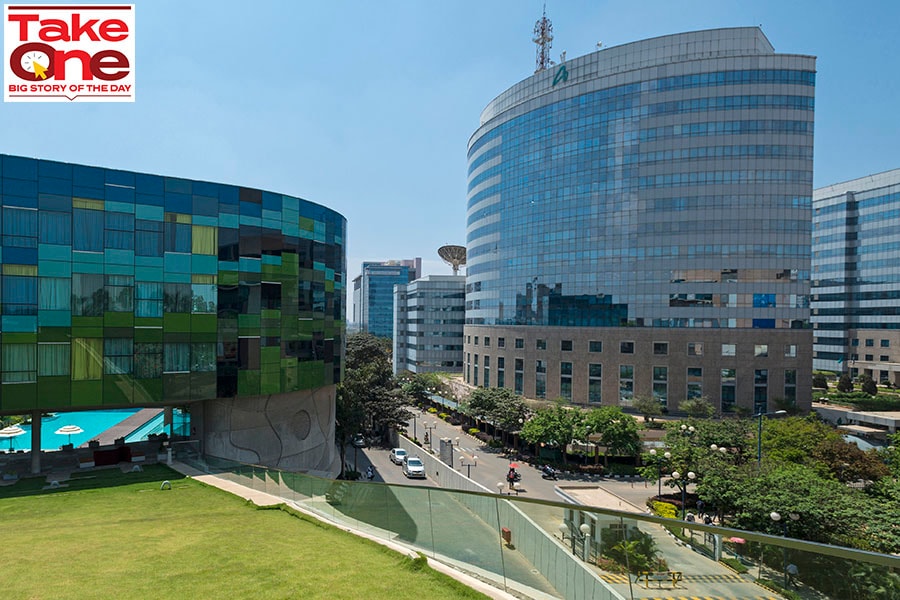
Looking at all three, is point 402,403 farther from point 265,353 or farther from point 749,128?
point 749,128

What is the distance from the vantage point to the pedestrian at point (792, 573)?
589 cm

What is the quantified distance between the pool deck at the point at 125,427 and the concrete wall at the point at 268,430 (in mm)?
24128

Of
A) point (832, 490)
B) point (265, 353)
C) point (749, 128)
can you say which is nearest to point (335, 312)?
point (265, 353)

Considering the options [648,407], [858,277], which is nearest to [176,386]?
[648,407]

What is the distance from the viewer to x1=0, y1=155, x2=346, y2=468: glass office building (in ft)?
79.4

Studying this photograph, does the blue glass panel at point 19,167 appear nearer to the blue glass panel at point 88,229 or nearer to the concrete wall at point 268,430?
the blue glass panel at point 88,229

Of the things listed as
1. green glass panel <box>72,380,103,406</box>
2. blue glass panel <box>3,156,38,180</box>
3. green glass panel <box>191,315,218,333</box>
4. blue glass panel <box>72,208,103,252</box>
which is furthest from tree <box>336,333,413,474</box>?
blue glass panel <box>3,156,38,180</box>

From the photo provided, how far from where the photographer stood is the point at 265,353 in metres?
30.2

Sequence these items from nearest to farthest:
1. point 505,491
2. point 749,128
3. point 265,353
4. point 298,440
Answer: point 265,353, point 298,440, point 505,491, point 749,128

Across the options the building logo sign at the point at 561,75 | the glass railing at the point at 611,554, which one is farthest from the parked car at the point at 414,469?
the building logo sign at the point at 561,75

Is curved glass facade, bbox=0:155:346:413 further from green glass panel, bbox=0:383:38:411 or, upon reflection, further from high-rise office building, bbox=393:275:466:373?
high-rise office building, bbox=393:275:466:373

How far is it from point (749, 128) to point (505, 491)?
51252 millimetres

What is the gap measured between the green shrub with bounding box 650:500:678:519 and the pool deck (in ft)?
154

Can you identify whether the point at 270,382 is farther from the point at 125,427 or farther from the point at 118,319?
the point at 125,427
